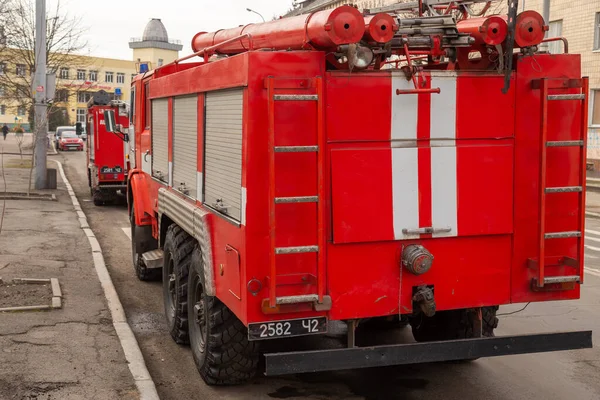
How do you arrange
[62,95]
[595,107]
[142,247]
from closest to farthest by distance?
[142,247], [595,107], [62,95]

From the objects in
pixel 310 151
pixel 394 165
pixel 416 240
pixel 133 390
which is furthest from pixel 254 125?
pixel 133 390

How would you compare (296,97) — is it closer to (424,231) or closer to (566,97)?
(424,231)

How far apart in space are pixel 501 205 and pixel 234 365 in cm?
255

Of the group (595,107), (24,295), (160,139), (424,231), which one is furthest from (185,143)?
(595,107)

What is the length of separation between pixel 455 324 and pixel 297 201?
2.38m

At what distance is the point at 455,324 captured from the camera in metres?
6.67

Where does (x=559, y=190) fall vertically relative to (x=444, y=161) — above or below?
below

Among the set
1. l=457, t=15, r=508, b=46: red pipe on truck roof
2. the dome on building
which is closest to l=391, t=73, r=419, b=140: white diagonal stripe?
l=457, t=15, r=508, b=46: red pipe on truck roof

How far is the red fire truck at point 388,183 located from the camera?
5.13m

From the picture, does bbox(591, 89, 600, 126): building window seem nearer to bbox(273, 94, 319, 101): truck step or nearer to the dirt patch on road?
the dirt patch on road

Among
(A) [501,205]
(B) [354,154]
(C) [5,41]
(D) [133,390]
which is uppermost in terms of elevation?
(C) [5,41]

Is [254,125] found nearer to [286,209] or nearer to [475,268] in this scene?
[286,209]

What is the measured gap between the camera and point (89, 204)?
70.7ft

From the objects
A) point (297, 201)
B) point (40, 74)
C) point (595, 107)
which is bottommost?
point (297, 201)
